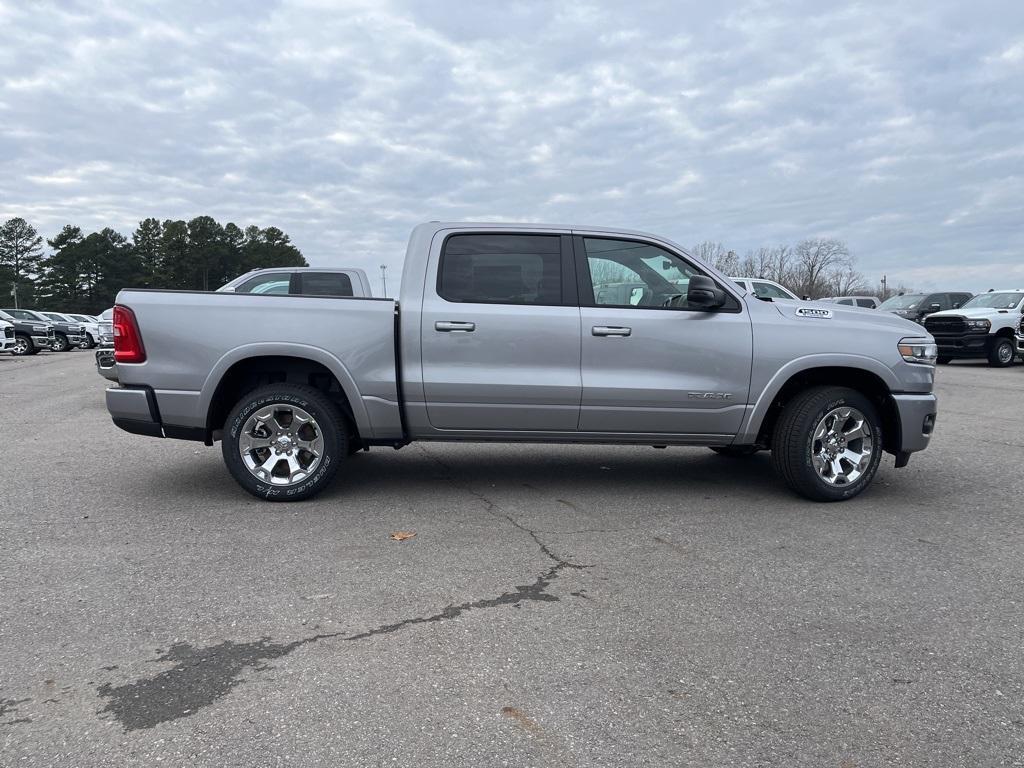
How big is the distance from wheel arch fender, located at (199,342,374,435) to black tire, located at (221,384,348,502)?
18cm

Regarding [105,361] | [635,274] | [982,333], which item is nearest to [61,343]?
[105,361]

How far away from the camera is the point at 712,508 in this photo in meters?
5.46

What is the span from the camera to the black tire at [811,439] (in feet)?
18.0

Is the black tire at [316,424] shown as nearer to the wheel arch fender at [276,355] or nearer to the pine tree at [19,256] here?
the wheel arch fender at [276,355]

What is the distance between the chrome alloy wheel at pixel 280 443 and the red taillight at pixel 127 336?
89cm

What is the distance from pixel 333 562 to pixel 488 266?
2.43m

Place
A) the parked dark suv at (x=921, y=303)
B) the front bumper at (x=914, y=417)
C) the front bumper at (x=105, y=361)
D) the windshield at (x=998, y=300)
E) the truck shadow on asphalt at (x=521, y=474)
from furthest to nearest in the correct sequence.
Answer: the parked dark suv at (x=921, y=303), the windshield at (x=998, y=300), the front bumper at (x=105, y=361), the truck shadow on asphalt at (x=521, y=474), the front bumper at (x=914, y=417)

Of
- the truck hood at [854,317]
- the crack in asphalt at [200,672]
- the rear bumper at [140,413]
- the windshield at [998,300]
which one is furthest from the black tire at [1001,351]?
→ the rear bumper at [140,413]

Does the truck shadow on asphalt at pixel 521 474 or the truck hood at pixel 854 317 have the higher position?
the truck hood at pixel 854 317

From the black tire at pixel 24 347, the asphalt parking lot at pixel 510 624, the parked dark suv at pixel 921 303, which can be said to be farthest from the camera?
the black tire at pixel 24 347

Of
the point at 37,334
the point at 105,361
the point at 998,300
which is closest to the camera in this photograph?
the point at 105,361

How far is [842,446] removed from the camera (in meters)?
5.62

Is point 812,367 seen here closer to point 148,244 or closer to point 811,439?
point 811,439

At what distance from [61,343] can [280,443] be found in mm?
30031
